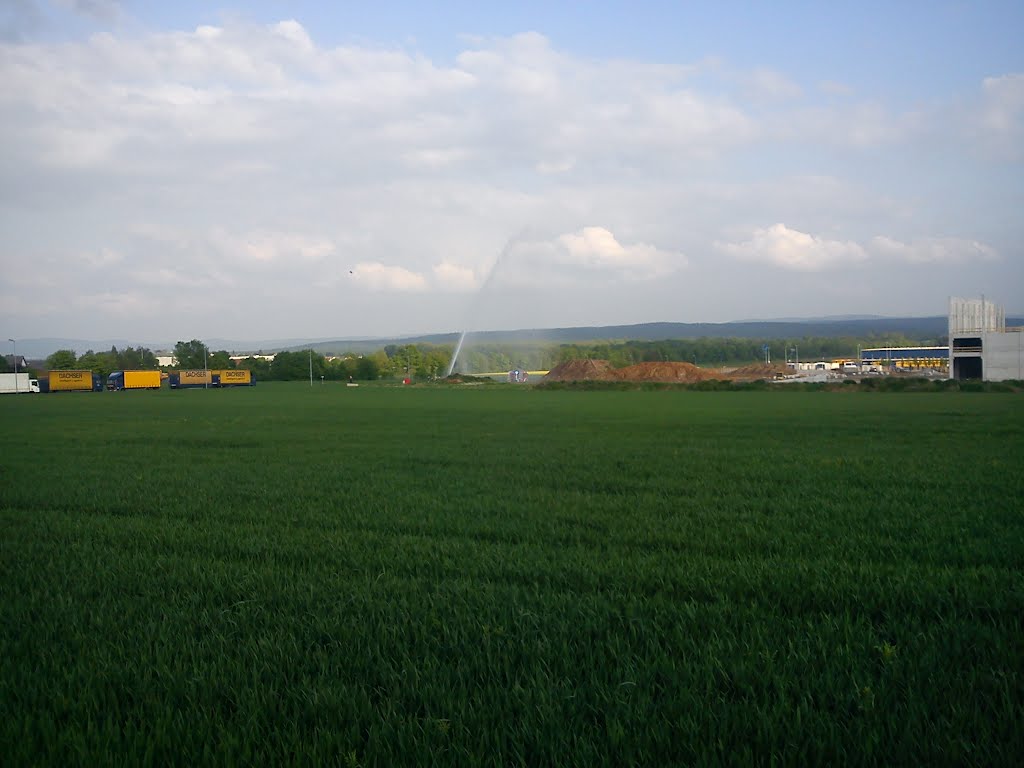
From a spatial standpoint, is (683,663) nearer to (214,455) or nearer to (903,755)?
(903,755)

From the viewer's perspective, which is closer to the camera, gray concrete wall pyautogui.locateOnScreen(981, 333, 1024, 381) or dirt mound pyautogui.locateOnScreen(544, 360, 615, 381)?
gray concrete wall pyautogui.locateOnScreen(981, 333, 1024, 381)

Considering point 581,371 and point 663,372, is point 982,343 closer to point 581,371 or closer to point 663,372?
point 663,372

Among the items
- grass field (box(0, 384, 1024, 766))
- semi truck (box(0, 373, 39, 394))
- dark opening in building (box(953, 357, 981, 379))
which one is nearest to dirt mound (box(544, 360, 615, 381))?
dark opening in building (box(953, 357, 981, 379))

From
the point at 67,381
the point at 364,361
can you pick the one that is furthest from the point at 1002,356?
the point at 67,381

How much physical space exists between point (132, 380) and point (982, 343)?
103m

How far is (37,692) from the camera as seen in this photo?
482 cm

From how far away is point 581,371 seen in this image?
107250mm

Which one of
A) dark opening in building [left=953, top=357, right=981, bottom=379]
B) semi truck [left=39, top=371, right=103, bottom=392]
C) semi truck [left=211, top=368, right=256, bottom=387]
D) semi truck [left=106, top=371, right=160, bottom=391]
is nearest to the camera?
semi truck [left=39, top=371, right=103, bottom=392]

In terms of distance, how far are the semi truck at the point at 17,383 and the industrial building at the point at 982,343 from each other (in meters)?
108

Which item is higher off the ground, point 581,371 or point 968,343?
point 968,343

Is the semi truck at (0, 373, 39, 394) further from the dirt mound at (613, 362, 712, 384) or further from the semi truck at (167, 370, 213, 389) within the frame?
the dirt mound at (613, 362, 712, 384)

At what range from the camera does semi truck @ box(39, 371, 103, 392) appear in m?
94.0

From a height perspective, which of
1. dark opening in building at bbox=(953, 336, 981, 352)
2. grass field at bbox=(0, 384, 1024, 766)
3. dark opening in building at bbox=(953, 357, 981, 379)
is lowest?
grass field at bbox=(0, 384, 1024, 766)

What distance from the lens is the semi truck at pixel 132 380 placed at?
101 metres
